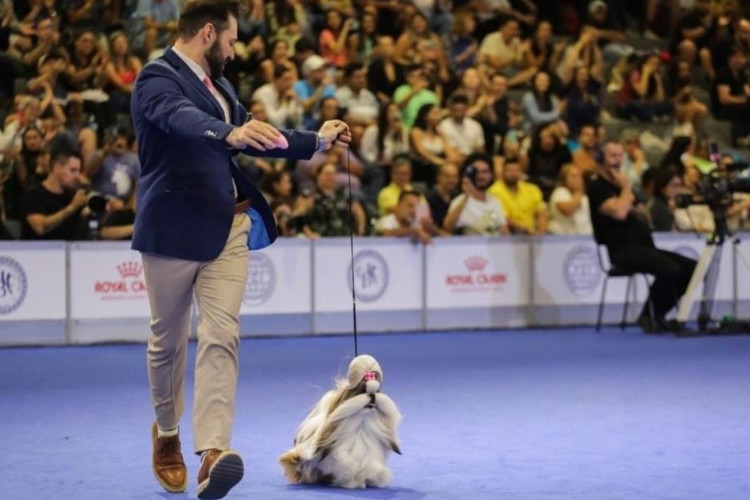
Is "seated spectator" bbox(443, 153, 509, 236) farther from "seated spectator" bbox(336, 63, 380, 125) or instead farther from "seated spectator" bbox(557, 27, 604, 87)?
"seated spectator" bbox(557, 27, 604, 87)

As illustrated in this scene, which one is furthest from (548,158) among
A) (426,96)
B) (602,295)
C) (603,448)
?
(603,448)

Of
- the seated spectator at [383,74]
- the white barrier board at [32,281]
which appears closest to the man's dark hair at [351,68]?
the seated spectator at [383,74]

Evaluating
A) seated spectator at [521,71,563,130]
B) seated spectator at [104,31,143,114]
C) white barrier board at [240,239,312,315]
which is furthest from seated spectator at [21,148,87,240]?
seated spectator at [521,71,563,130]

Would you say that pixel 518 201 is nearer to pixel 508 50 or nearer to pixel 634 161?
pixel 634 161

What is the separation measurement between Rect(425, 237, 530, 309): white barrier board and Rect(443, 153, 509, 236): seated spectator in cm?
29

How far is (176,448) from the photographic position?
5797 millimetres

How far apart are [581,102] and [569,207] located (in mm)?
3063

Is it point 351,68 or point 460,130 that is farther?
point 460,130

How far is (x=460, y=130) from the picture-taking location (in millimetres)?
15922

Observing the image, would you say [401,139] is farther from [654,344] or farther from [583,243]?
[654,344]

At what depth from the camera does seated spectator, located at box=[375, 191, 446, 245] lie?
1362 cm

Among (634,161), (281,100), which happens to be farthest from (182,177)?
(634,161)

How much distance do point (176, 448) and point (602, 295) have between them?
28.4 feet

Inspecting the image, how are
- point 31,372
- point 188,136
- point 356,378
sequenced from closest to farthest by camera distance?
point 188,136 → point 356,378 → point 31,372
